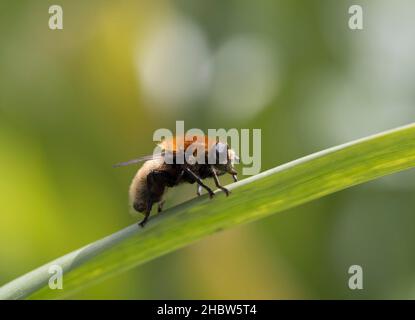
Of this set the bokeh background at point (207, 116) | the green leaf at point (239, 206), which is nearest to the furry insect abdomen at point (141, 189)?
the green leaf at point (239, 206)

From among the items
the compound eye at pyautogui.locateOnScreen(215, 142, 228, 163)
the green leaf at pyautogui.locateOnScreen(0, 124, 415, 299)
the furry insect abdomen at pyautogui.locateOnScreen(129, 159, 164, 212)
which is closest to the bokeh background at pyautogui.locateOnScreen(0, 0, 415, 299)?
the furry insect abdomen at pyautogui.locateOnScreen(129, 159, 164, 212)

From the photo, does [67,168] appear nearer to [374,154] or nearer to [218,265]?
[218,265]

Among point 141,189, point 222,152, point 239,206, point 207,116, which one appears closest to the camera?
point 239,206

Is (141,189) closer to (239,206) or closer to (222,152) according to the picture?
(222,152)

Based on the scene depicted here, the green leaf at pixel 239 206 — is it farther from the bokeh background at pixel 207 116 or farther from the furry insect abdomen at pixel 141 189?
the bokeh background at pixel 207 116

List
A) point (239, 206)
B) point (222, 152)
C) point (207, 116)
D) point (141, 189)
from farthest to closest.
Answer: point (207, 116) < point (141, 189) < point (222, 152) < point (239, 206)

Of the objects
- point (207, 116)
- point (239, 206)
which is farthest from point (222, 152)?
point (207, 116)
